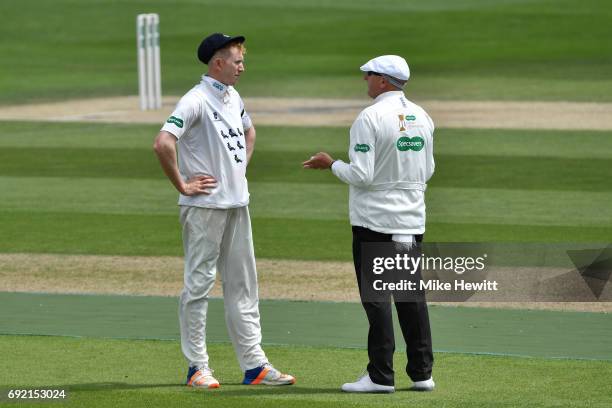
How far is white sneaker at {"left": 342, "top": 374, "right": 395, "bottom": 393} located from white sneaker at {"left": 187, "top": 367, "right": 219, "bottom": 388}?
2.56ft

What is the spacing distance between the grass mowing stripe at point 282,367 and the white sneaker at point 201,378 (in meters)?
0.08

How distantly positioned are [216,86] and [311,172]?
12111 mm

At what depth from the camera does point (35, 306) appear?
12.1 meters

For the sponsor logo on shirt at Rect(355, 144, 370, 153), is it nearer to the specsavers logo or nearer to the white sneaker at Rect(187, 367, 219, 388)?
the specsavers logo

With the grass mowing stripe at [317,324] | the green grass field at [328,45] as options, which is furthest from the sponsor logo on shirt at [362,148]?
the green grass field at [328,45]

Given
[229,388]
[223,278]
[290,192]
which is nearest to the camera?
[229,388]

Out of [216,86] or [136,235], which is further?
[136,235]

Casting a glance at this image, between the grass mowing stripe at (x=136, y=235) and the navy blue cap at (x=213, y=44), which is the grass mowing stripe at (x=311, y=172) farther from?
the navy blue cap at (x=213, y=44)

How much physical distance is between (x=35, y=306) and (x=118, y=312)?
2.41ft

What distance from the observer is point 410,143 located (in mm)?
8695

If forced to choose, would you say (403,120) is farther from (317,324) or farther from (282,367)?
(317,324)

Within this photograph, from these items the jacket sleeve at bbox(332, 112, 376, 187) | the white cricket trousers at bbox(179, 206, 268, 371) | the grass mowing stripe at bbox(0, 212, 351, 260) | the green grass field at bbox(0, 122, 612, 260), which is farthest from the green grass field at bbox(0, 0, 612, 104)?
the jacket sleeve at bbox(332, 112, 376, 187)

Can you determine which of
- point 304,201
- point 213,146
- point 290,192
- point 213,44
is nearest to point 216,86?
point 213,44

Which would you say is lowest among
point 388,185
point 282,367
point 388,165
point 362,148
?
point 282,367
